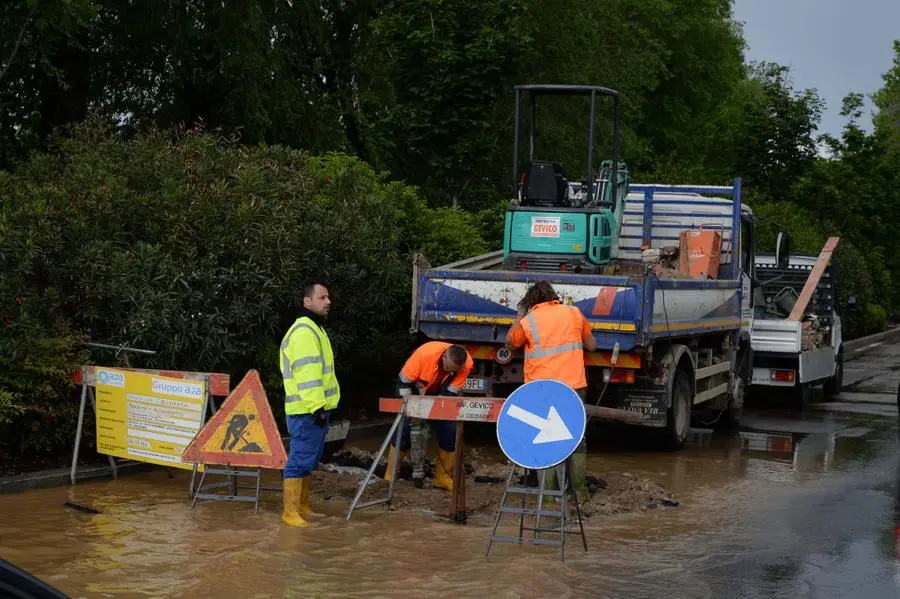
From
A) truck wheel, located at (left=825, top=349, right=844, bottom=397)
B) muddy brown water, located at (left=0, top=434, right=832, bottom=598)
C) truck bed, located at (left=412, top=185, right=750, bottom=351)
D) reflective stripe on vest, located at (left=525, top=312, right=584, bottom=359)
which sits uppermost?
truck bed, located at (left=412, top=185, right=750, bottom=351)

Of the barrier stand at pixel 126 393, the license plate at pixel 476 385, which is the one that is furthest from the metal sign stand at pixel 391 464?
the license plate at pixel 476 385

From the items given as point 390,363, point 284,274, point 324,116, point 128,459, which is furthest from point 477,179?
point 128,459

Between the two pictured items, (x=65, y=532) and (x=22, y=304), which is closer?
(x=65, y=532)

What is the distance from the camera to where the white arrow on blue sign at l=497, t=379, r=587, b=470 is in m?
8.79

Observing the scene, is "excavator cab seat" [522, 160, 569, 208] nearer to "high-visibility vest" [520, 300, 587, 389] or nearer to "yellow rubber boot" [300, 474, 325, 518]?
"high-visibility vest" [520, 300, 587, 389]

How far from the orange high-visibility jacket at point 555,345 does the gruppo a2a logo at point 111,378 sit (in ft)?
11.3

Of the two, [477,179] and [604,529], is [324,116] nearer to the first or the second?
[477,179]

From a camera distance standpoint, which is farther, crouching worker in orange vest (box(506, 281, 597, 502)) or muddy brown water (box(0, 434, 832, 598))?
crouching worker in orange vest (box(506, 281, 597, 502))

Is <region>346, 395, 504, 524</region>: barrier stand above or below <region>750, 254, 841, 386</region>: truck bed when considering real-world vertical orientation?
below

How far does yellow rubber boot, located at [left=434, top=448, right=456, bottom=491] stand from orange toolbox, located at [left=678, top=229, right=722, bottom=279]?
21.9ft

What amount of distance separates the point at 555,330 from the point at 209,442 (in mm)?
2784

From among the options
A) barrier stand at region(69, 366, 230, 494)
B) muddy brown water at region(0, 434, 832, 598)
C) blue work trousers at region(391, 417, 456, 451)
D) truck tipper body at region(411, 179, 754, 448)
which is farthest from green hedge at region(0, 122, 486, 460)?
blue work trousers at region(391, 417, 456, 451)

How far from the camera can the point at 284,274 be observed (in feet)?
43.0

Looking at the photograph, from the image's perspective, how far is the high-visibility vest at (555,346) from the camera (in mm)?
10414
